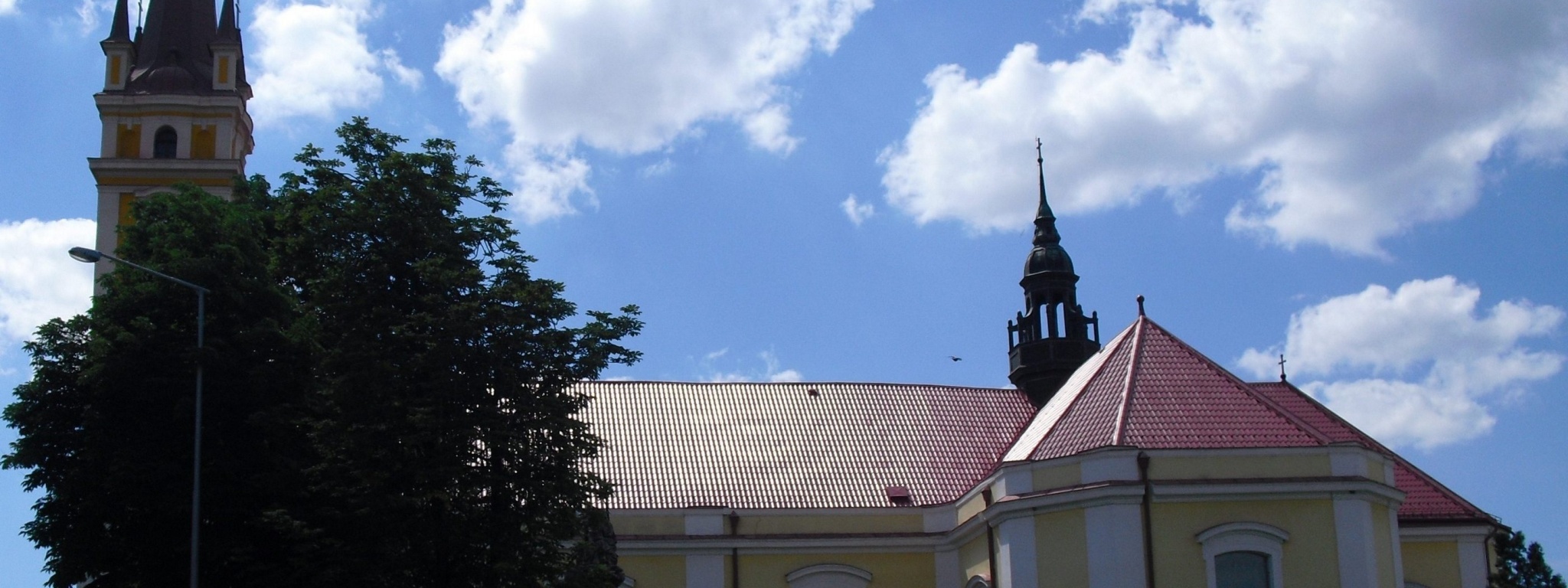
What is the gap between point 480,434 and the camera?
2094 centimetres

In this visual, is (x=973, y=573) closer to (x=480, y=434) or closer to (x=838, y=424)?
(x=838, y=424)

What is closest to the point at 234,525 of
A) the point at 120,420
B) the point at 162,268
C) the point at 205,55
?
the point at 120,420

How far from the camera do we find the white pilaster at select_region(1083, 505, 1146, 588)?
23.9m

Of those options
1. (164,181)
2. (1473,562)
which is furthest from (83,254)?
(1473,562)

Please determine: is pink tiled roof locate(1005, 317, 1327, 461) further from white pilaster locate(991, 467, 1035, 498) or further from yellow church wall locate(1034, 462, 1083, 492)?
white pilaster locate(991, 467, 1035, 498)

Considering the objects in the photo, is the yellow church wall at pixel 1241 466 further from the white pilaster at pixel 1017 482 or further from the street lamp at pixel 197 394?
the street lamp at pixel 197 394

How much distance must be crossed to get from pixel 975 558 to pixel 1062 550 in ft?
11.6

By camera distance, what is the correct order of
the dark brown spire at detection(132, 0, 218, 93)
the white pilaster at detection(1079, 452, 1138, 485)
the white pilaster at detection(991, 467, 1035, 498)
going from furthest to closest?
1. the dark brown spire at detection(132, 0, 218, 93)
2. the white pilaster at detection(991, 467, 1035, 498)
3. the white pilaster at detection(1079, 452, 1138, 485)

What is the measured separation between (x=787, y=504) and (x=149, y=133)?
18.4 meters

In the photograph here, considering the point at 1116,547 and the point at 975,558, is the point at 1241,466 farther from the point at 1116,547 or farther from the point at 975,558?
the point at 975,558

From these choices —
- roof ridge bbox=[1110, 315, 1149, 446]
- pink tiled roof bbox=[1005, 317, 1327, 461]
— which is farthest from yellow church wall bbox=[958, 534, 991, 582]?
roof ridge bbox=[1110, 315, 1149, 446]

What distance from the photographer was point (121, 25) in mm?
37406

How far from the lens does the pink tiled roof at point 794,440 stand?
29.9 metres

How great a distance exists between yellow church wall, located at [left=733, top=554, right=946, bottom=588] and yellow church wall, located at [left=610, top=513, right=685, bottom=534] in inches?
48.3
